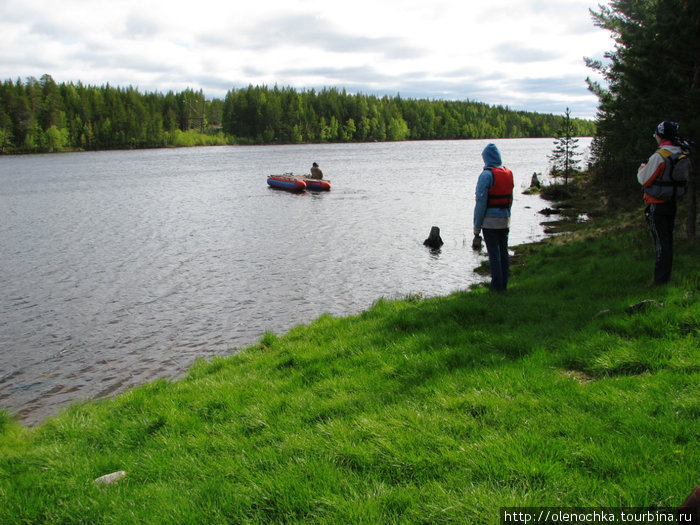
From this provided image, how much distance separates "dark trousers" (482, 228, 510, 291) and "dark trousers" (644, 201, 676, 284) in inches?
87.4

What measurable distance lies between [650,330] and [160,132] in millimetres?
147231

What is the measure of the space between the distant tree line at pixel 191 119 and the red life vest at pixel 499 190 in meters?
125

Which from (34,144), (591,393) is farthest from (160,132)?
(591,393)

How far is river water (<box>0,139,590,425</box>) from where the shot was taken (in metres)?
10.4

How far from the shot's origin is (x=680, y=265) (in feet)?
27.2

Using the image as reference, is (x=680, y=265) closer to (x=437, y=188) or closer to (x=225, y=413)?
(x=225, y=413)

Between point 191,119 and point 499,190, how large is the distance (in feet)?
592

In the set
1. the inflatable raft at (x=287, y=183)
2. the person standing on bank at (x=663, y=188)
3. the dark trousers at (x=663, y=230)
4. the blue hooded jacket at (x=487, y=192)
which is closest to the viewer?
the person standing on bank at (x=663, y=188)

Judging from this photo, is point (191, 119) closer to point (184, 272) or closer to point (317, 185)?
point (317, 185)

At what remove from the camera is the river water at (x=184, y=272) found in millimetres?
10422

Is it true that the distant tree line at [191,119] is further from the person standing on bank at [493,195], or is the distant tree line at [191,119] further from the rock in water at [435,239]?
the person standing on bank at [493,195]

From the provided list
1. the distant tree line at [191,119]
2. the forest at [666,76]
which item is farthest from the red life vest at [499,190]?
the distant tree line at [191,119]

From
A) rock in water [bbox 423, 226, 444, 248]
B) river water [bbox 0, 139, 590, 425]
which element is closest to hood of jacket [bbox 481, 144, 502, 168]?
river water [bbox 0, 139, 590, 425]

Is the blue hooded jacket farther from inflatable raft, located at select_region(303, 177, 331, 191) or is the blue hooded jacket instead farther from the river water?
inflatable raft, located at select_region(303, 177, 331, 191)
